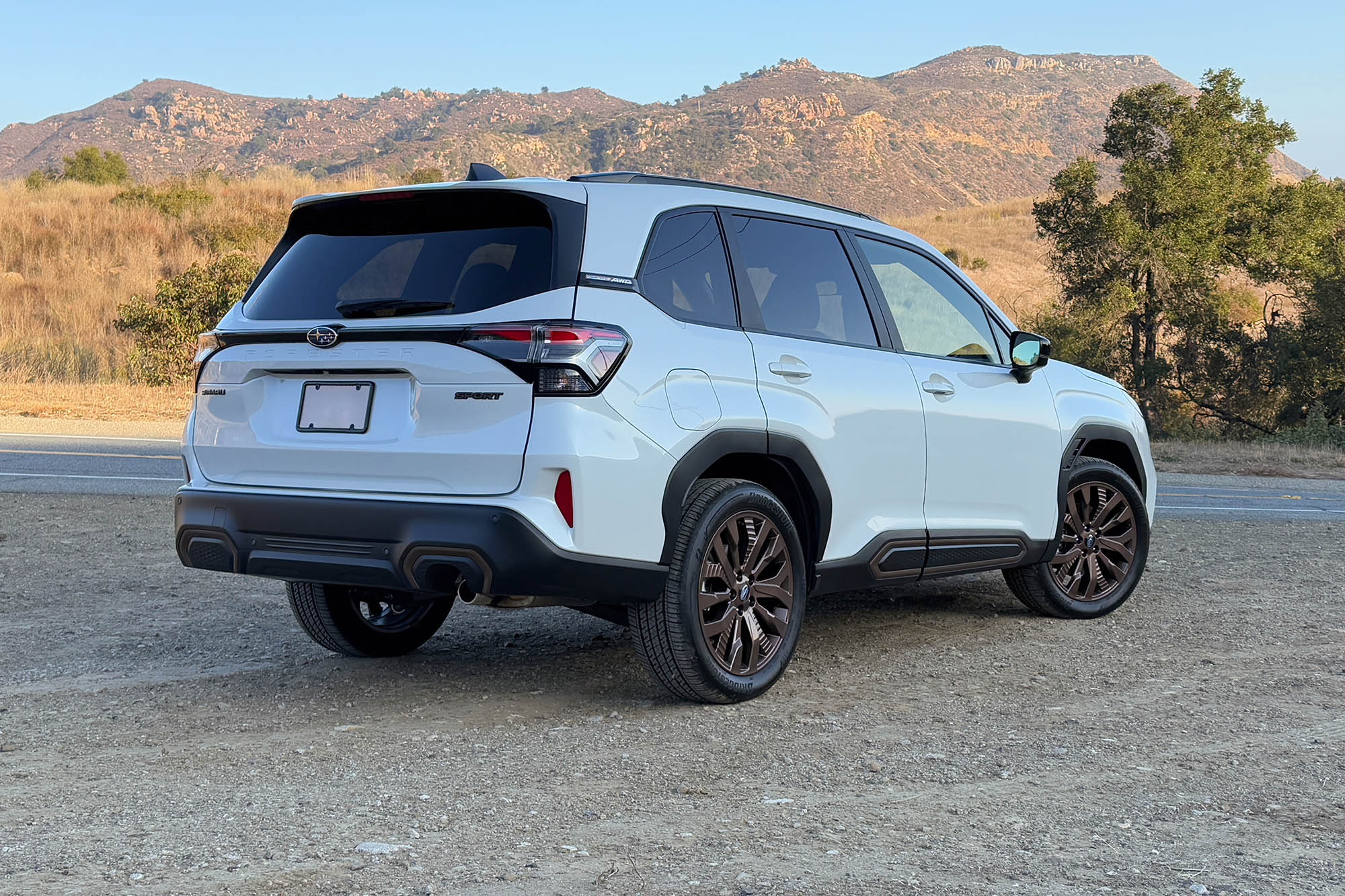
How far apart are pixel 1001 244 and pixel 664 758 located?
59.5 metres

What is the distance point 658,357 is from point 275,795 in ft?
6.13

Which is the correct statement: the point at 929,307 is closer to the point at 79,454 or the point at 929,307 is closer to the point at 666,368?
the point at 666,368

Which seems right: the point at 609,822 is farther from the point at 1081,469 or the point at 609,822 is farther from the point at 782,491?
the point at 1081,469

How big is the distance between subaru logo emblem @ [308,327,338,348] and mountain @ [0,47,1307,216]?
81.2 meters

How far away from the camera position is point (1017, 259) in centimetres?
5825

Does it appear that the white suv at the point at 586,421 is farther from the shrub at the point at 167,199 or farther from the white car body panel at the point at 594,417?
the shrub at the point at 167,199

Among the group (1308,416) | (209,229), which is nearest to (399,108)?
(209,229)

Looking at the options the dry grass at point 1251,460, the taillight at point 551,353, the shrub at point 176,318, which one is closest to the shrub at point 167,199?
the shrub at point 176,318

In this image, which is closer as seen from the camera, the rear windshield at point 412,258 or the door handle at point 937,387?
the rear windshield at point 412,258

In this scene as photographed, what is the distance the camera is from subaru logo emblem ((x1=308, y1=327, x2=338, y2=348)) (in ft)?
15.0

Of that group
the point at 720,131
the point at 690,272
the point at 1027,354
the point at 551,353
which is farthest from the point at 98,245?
the point at 720,131

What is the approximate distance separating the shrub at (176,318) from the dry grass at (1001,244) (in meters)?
25.4

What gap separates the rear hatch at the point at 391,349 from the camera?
14.3ft

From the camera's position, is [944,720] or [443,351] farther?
[944,720]
